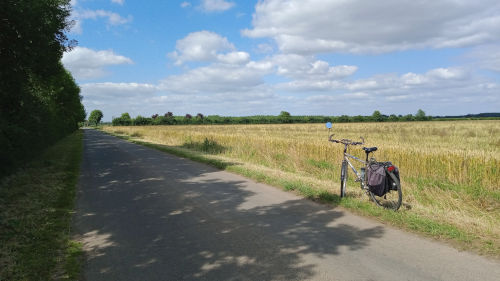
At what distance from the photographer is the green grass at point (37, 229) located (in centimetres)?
390

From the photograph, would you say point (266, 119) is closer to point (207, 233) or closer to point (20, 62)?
point (20, 62)

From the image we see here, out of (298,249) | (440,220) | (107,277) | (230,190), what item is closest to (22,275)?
(107,277)

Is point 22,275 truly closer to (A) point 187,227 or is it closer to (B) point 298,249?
(A) point 187,227

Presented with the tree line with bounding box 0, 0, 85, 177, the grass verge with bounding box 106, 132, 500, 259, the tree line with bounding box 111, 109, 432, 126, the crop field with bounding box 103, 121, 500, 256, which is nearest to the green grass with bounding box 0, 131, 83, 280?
the tree line with bounding box 0, 0, 85, 177

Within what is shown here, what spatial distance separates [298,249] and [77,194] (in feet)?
21.7

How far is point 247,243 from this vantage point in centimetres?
459

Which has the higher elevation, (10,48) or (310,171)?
(10,48)

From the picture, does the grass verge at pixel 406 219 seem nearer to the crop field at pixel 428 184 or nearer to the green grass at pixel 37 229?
the crop field at pixel 428 184

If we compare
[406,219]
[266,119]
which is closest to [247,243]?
[406,219]

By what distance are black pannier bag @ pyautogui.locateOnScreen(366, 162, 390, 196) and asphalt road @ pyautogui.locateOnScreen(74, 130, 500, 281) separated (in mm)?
717

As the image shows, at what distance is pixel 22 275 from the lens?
373 cm

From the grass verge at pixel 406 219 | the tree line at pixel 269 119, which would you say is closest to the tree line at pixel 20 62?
the grass verge at pixel 406 219

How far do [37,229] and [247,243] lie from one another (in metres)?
3.75

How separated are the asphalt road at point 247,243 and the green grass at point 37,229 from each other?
10.5 inches
